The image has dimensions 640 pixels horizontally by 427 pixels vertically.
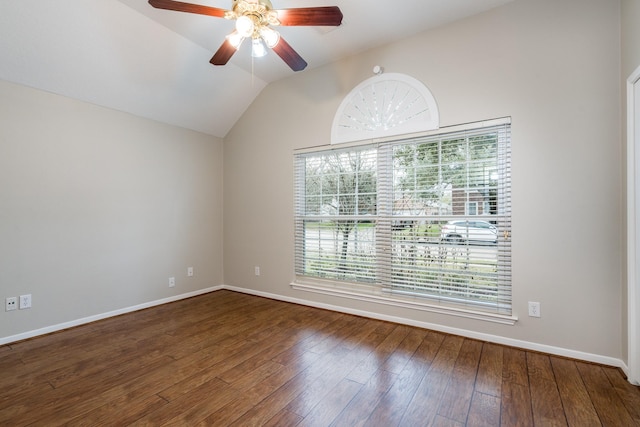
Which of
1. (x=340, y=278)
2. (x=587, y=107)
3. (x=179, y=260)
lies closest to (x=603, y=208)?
(x=587, y=107)

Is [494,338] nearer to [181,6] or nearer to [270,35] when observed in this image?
[270,35]

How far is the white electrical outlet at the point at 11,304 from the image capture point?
2.56 m

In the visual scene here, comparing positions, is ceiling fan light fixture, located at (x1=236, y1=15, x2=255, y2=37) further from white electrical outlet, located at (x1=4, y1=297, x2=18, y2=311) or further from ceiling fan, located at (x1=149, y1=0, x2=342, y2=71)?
white electrical outlet, located at (x1=4, y1=297, x2=18, y2=311)

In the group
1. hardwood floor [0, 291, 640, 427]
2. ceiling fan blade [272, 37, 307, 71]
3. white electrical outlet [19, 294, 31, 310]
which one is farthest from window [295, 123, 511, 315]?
white electrical outlet [19, 294, 31, 310]

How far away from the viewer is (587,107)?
7.32 ft

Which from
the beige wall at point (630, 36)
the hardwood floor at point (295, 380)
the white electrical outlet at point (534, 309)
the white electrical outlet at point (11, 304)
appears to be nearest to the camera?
the hardwood floor at point (295, 380)

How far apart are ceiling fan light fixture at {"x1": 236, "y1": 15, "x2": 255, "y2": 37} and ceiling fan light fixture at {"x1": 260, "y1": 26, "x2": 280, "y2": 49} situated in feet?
0.26

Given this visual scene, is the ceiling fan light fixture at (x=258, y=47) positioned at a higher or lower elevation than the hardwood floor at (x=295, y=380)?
higher

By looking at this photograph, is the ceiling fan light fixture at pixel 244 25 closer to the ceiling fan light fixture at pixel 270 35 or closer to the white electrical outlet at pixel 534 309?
the ceiling fan light fixture at pixel 270 35

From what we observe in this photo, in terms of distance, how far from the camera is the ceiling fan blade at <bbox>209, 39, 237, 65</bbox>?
218 cm

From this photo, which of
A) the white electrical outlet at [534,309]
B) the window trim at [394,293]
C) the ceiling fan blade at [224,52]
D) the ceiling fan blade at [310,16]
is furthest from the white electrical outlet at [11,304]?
the white electrical outlet at [534,309]

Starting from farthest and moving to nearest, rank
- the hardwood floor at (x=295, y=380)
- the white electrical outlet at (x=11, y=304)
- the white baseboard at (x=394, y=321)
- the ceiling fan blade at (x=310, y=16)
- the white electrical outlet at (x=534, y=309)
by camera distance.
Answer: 1. the white electrical outlet at (x=11, y=304)
2. the white electrical outlet at (x=534, y=309)
3. the white baseboard at (x=394, y=321)
4. the ceiling fan blade at (x=310, y=16)
5. the hardwood floor at (x=295, y=380)

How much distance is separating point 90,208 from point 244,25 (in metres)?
2.57

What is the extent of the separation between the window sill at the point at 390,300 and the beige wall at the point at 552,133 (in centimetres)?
6
